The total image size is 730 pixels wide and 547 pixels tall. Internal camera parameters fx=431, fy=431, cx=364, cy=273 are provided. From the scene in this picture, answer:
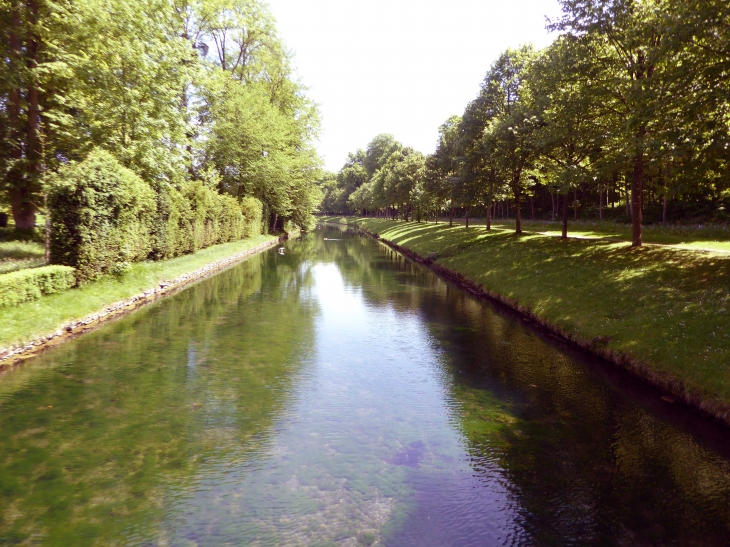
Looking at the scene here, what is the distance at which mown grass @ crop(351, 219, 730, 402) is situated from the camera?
13109 mm

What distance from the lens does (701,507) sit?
792cm

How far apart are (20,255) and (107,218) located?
6742 millimetres

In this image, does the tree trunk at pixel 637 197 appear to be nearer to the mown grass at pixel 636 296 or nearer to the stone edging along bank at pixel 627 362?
the mown grass at pixel 636 296

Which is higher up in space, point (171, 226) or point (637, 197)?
point (637, 197)

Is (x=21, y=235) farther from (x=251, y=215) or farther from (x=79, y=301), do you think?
(x=251, y=215)

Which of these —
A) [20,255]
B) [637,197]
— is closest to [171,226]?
[20,255]

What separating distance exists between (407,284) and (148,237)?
17853 mm

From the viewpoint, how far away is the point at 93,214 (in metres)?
20.3

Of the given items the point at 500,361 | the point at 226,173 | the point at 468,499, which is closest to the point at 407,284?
the point at 500,361

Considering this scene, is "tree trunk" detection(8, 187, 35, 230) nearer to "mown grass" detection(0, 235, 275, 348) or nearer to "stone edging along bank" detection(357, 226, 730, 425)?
"mown grass" detection(0, 235, 275, 348)

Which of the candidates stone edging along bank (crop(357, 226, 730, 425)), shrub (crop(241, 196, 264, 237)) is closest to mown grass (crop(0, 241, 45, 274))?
stone edging along bank (crop(357, 226, 730, 425))

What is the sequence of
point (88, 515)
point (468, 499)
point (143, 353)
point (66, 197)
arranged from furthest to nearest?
1. point (66, 197)
2. point (143, 353)
3. point (468, 499)
4. point (88, 515)

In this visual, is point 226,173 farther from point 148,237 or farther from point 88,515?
point 88,515

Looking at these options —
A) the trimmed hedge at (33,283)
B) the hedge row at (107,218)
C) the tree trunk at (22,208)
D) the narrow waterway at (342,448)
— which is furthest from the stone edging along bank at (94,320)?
the tree trunk at (22,208)
